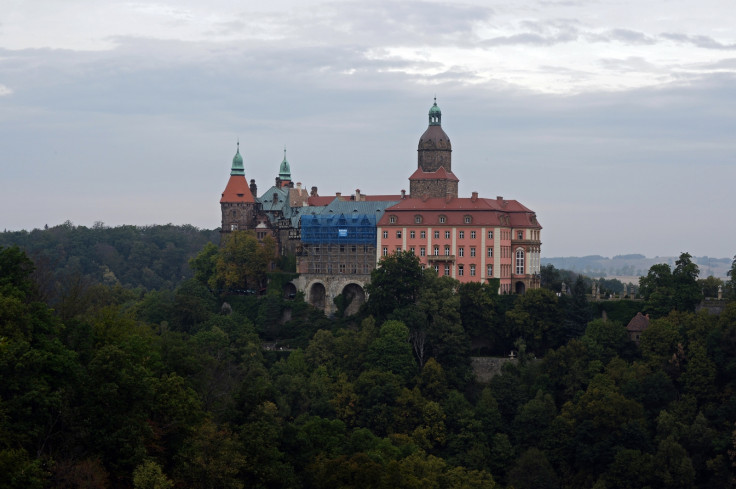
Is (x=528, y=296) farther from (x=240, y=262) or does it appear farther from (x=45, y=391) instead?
(x=45, y=391)

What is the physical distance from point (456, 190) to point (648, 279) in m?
16.7

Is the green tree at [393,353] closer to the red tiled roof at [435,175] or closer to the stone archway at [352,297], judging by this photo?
the stone archway at [352,297]

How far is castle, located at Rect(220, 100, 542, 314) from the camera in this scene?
88625mm

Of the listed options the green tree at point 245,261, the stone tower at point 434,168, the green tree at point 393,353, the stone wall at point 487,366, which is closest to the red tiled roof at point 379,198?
the stone tower at point 434,168

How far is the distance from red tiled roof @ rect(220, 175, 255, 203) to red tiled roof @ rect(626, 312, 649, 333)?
1270 inches

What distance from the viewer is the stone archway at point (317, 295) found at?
3674 inches

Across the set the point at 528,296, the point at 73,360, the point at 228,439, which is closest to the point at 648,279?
the point at 528,296

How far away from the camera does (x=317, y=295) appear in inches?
3693

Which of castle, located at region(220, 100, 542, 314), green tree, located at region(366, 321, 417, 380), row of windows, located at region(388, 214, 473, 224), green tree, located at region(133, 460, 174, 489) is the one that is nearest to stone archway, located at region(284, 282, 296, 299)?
castle, located at region(220, 100, 542, 314)

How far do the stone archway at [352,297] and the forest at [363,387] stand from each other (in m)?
1.26

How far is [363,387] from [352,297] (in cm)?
1445

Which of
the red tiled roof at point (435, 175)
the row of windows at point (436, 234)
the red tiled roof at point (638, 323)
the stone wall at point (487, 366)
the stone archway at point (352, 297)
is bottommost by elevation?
the stone wall at point (487, 366)

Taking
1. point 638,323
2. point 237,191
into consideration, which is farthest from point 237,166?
point 638,323

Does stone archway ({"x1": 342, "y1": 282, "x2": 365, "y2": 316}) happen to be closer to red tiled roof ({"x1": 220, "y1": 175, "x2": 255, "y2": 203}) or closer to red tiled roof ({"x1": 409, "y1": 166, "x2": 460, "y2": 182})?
red tiled roof ({"x1": 409, "y1": 166, "x2": 460, "y2": 182})
